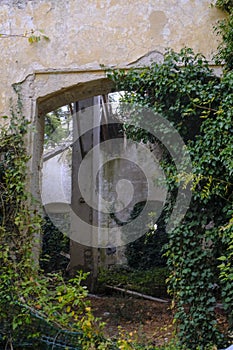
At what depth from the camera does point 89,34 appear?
5.11 m

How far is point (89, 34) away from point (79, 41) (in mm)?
160

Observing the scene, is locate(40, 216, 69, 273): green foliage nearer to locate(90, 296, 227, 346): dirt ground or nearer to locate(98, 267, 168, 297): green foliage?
locate(98, 267, 168, 297): green foliage

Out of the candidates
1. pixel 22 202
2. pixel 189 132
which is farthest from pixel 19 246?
pixel 189 132

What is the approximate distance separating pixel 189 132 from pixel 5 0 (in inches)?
123

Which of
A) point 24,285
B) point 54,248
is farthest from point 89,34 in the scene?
point 54,248

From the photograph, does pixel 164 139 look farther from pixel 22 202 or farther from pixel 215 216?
pixel 22 202

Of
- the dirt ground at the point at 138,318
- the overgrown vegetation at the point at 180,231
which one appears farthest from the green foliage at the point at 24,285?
the dirt ground at the point at 138,318

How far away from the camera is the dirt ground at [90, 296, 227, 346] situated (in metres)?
4.68

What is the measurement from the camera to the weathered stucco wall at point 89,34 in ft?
16.3

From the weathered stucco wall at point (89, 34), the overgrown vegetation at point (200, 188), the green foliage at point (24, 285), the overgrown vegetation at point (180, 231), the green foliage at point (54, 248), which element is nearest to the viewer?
the green foliage at point (24, 285)

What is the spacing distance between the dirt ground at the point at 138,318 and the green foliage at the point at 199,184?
623 millimetres

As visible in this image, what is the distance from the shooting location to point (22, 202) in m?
4.71

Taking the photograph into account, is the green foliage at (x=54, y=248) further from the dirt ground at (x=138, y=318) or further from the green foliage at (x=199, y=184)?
the green foliage at (x=199, y=184)

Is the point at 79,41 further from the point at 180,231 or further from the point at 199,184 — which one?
the point at 180,231
